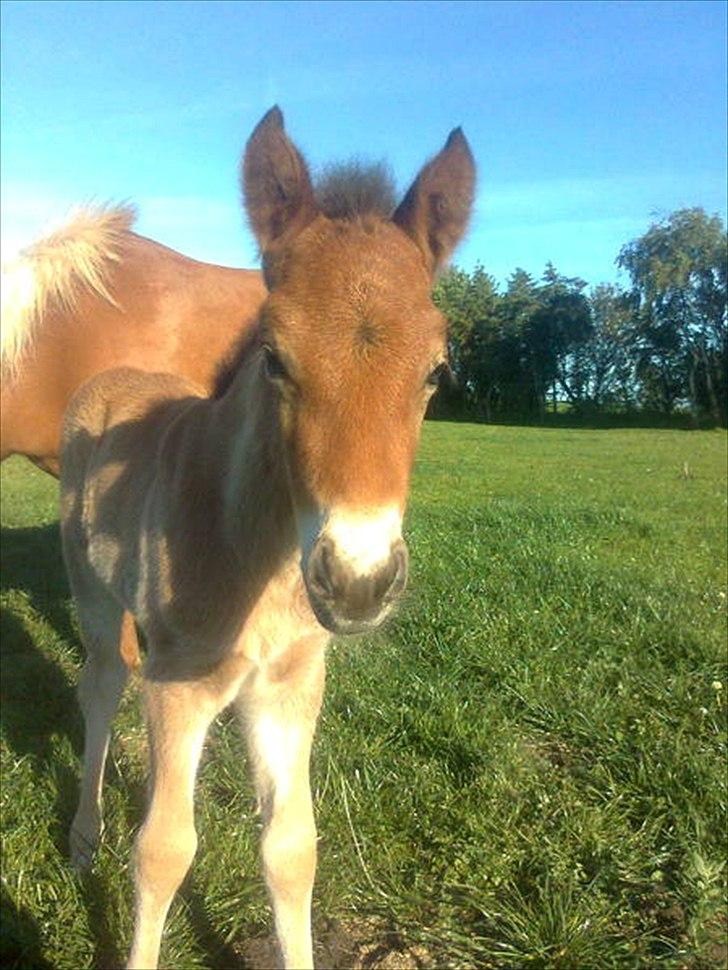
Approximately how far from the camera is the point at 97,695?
11.3 feet

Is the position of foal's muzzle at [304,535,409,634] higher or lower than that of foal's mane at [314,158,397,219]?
lower

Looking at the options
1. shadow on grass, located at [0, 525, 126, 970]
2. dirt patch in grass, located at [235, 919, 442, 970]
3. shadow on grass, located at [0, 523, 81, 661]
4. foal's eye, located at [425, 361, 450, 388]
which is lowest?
dirt patch in grass, located at [235, 919, 442, 970]

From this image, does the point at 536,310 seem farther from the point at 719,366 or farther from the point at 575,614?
the point at 575,614

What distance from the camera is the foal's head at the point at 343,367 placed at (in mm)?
1823

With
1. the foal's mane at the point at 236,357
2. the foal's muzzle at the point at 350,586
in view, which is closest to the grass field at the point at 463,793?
the foal's mane at the point at 236,357

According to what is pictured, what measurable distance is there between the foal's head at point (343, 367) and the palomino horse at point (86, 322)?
9.05 ft

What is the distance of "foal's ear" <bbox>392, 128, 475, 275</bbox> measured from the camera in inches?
97.1

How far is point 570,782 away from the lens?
10.8 feet

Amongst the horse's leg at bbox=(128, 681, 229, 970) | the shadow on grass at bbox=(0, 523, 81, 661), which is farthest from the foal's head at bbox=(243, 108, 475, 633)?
the shadow on grass at bbox=(0, 523, 81, 661)

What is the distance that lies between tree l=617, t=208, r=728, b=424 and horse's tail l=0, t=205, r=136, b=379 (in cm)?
3562

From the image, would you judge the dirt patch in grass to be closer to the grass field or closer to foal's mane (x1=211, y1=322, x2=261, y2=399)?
the grass field

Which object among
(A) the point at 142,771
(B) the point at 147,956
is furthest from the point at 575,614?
(B) the point at 147,956

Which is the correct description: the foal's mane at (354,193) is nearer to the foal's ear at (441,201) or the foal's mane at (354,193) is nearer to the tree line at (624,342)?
the foal's ear at (441,201)

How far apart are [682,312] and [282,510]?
135 feet
